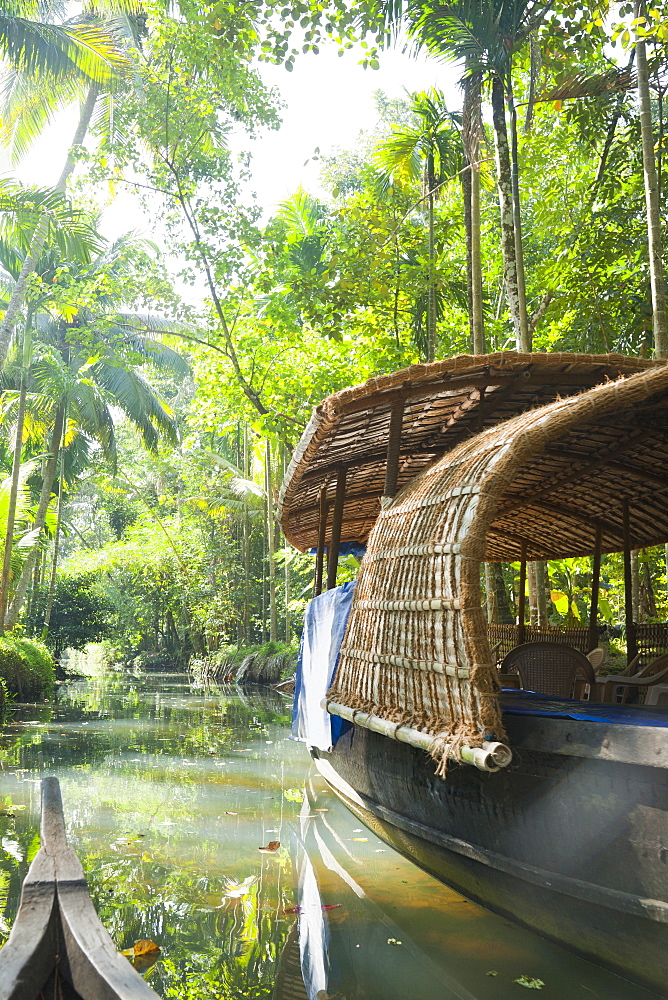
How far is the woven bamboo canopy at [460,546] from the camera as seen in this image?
3.66m

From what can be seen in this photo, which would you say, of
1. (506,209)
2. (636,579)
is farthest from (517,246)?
(636,579)

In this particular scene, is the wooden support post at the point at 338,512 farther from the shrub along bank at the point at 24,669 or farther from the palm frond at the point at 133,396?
the palm frond at the point at 133,396

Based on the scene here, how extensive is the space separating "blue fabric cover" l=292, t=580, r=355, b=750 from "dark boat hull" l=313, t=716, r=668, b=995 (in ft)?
5.06

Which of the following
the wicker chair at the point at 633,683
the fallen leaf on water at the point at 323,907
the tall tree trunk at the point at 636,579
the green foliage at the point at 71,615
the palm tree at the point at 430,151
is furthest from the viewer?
the green foliage at the point at 71,615

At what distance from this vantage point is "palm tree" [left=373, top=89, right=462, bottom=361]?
11492 millimetres

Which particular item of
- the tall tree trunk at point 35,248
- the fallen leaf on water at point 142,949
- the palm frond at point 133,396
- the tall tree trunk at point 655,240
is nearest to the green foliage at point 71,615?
the palm frond at point 133,396

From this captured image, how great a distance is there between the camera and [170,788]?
7.30 m

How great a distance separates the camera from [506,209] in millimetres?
8859

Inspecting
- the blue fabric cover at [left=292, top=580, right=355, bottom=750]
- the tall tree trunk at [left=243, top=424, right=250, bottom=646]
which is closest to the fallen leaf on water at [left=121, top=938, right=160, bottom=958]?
the blue fabric cover at [left=292, top=580, right=355, bottom=750]

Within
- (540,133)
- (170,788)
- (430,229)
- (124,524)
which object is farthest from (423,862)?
(124,524)

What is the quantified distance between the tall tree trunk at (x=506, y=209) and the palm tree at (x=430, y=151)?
2.16 m

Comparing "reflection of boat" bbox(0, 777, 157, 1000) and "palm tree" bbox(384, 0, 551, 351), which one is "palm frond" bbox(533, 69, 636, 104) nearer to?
"palm tree" bbox(384, 0, 551, 351)

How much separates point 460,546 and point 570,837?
1.32 meters

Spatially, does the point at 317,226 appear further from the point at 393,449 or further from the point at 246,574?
the point at 246,574
